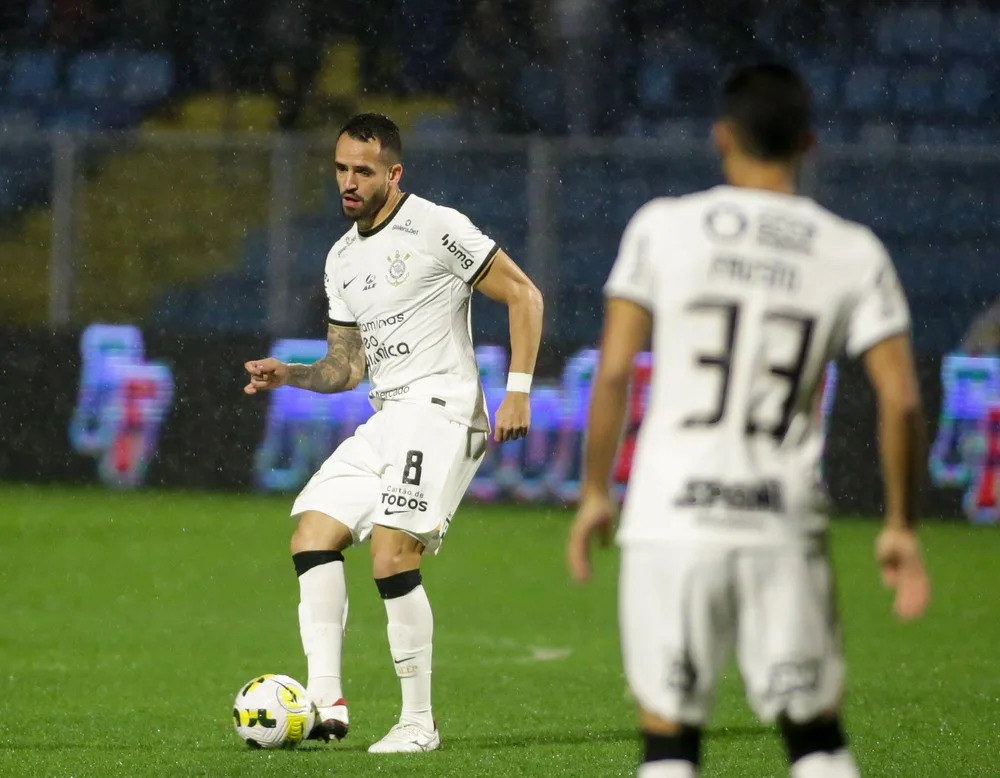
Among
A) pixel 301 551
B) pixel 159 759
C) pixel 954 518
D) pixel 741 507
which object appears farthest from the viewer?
pixel 954 518

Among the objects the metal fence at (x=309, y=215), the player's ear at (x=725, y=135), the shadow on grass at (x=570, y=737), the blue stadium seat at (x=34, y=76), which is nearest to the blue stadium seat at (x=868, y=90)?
the metal fence at (x=309, y=215)

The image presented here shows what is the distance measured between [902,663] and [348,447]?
345cm

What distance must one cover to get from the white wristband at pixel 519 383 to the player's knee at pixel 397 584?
→ 69 centimetres

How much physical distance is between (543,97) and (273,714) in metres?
12.8

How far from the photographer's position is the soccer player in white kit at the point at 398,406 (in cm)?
589

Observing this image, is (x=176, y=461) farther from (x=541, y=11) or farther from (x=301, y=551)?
(x=301, y=551)

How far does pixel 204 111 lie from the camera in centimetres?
1823

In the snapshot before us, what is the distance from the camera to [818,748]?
3225 mm

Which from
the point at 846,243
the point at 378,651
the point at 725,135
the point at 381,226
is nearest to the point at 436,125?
the point at 378,651

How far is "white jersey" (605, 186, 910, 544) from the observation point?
3.15 meters

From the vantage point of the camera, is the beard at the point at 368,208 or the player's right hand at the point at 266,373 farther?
the beard at the point at 368,208

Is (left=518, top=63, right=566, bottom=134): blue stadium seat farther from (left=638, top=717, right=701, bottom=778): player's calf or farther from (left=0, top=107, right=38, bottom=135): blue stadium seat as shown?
(left=638, top=717, right=701, bottom=778): player's calf

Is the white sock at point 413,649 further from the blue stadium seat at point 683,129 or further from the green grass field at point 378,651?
the blue stadium seat at point 683,129

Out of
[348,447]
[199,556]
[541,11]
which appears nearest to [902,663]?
[348,447]
